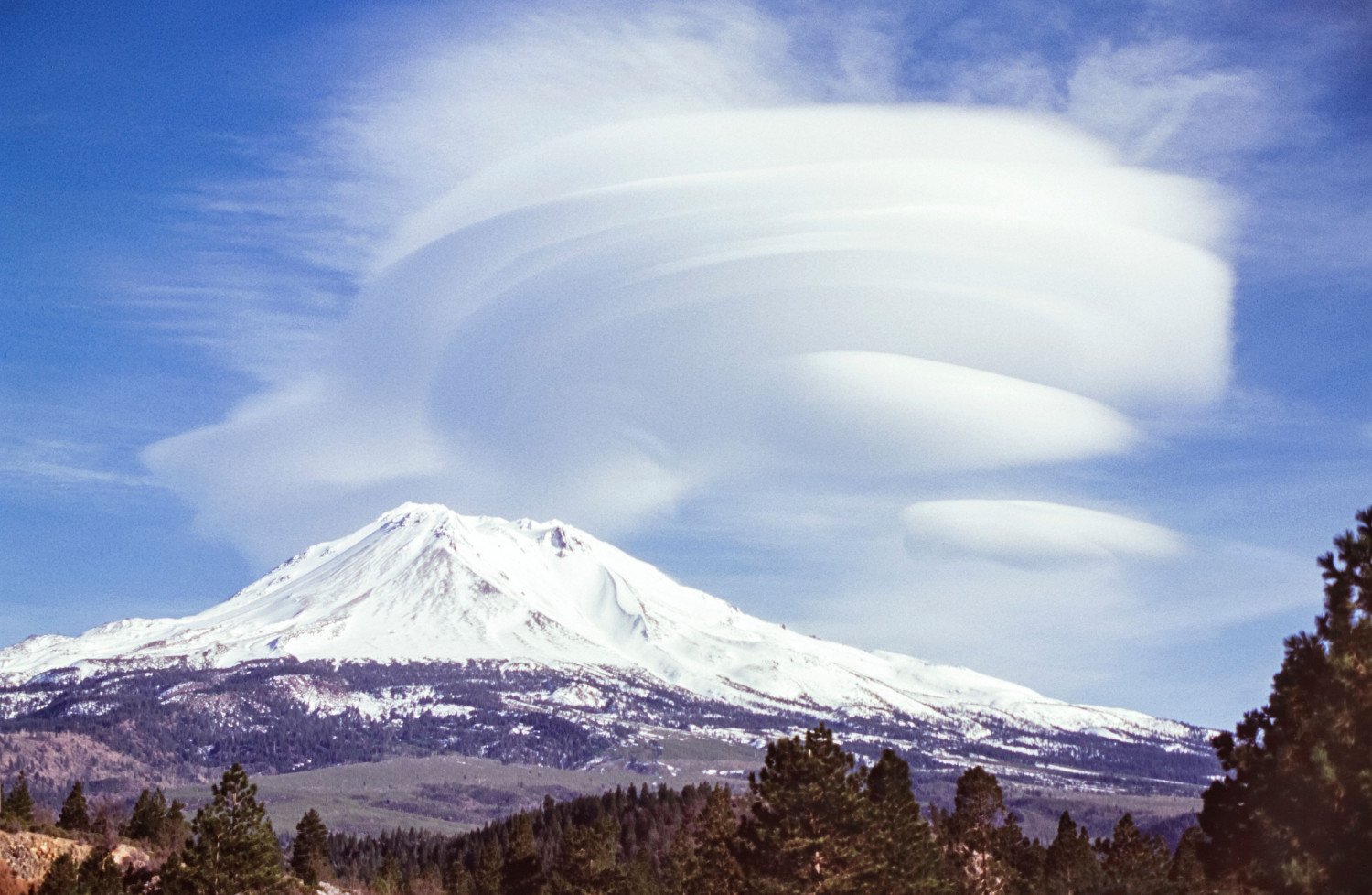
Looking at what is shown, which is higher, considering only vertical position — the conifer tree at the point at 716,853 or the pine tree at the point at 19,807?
→ the conifer tree at the point at 716,853

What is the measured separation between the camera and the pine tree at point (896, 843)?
56656 mm

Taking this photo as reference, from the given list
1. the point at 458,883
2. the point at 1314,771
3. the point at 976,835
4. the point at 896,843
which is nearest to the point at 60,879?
the point at 896,843

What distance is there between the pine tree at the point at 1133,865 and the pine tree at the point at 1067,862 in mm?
1123

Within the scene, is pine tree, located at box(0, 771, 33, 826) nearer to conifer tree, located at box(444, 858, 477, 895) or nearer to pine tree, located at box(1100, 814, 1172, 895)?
conifer tree, located at box(444, 858, 477, 895)

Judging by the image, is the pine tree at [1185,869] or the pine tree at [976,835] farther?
the pine tree at [976,835]

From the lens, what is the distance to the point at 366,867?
546ft

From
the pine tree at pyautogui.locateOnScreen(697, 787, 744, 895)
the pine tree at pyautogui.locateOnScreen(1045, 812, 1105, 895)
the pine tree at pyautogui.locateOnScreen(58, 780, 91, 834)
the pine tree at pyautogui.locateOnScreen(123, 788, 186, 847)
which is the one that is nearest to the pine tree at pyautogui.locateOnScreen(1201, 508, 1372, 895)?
the pine tree at pyautogui.locateOnScreen(697, 787, 744, 895)

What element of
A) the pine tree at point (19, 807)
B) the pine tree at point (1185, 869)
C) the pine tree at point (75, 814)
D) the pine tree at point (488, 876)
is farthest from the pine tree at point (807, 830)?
the pine tree at point (488, 876)

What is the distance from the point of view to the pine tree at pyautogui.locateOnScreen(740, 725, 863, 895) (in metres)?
53.3

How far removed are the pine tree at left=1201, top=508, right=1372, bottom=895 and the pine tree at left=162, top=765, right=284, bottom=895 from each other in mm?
43211

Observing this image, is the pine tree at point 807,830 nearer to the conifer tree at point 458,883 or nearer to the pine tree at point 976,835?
the pine tree at point 976,835

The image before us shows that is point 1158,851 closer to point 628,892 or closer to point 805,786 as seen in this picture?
point 628,892

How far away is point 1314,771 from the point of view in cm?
3203

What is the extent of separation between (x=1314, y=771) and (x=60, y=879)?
49.9m
